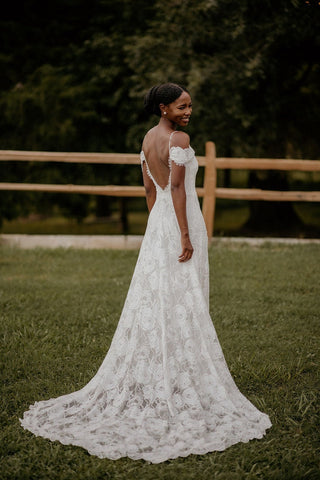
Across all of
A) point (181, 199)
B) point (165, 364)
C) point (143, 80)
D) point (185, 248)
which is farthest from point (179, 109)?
point (143, 80)

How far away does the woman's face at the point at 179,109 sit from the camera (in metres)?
3.51

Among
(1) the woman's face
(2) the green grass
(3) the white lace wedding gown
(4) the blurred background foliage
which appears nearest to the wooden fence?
(2) the green grass

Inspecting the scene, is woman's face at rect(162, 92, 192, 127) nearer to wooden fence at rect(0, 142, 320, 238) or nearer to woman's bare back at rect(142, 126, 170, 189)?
woman's bare back at rect(142, 126, 170, 189)

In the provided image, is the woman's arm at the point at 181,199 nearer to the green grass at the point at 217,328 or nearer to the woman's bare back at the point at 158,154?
the woman's bare back at the point at 158,154

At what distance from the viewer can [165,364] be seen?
11.8 ft

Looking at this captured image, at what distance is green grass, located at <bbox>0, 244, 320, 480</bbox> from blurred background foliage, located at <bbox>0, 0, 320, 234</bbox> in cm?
362

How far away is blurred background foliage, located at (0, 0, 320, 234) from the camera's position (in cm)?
1121

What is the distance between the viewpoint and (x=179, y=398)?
141 inches

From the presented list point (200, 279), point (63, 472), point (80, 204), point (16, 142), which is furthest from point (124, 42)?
point (63, 472)

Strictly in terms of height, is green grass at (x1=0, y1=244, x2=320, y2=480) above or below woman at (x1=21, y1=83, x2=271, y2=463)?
below

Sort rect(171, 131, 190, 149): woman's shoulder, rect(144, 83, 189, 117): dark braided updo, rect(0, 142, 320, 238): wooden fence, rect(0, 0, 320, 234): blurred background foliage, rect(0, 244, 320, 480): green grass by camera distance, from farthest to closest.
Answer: rect(0, 0, 320, 234): blurred background foliage → rect(0, 142, 320, 238): wooden fence → rect(144, 83, 189, 117): dark braided updo → rect(171, 131, 190, 149): woman's shoulder → rect(0, 244, 320, 480): green grass

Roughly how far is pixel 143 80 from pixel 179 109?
28.4ft

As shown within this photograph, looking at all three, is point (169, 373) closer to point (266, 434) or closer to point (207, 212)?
point (266, 434)

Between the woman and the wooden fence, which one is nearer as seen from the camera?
the woman
